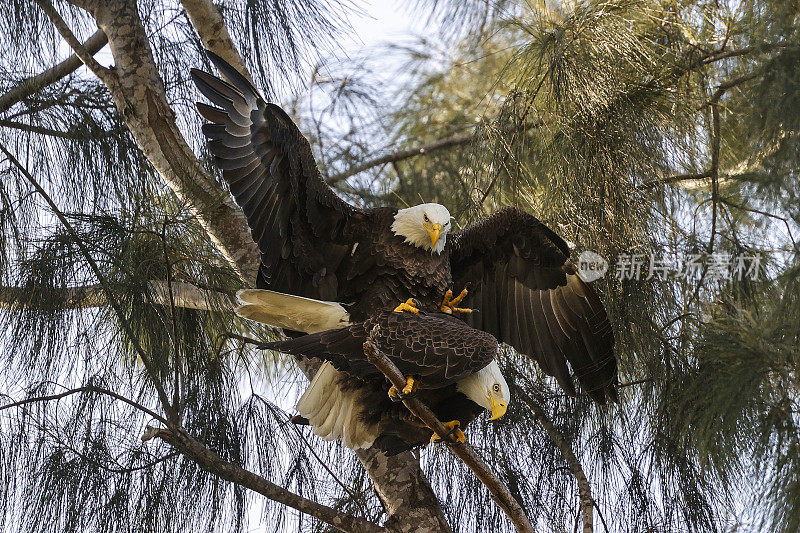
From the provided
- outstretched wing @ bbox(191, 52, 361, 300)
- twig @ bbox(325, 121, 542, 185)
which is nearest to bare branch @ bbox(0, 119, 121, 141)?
outstretched wing @ bbox(191, 52, 361, 300)

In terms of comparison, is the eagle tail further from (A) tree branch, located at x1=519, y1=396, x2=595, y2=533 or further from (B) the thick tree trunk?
(A) tree branch, located at x1=519, y1=396, x2=595, y2=533

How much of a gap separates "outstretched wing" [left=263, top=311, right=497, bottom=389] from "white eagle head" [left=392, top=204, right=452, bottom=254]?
30cm

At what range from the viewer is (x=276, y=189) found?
2.40 m

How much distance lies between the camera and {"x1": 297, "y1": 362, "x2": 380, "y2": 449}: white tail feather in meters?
2.51

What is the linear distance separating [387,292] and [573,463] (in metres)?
0.74

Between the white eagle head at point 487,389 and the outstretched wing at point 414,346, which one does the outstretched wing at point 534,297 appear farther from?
the outstretched wing at point 414,346

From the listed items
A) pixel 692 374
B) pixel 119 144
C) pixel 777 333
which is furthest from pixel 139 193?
pixel 777 333

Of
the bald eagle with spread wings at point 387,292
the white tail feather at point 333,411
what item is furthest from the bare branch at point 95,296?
the white tail feather at point 333,411

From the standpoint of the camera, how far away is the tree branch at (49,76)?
2.84 meters

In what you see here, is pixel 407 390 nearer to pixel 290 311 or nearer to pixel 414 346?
pixel 414 346

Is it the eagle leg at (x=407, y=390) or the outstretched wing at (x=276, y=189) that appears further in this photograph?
the outstretched wing at (x=276, y=189)

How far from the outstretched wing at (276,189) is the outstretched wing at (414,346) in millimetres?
388

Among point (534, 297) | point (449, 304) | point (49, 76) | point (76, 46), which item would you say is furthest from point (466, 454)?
point (49, 76)

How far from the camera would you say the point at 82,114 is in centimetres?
297
